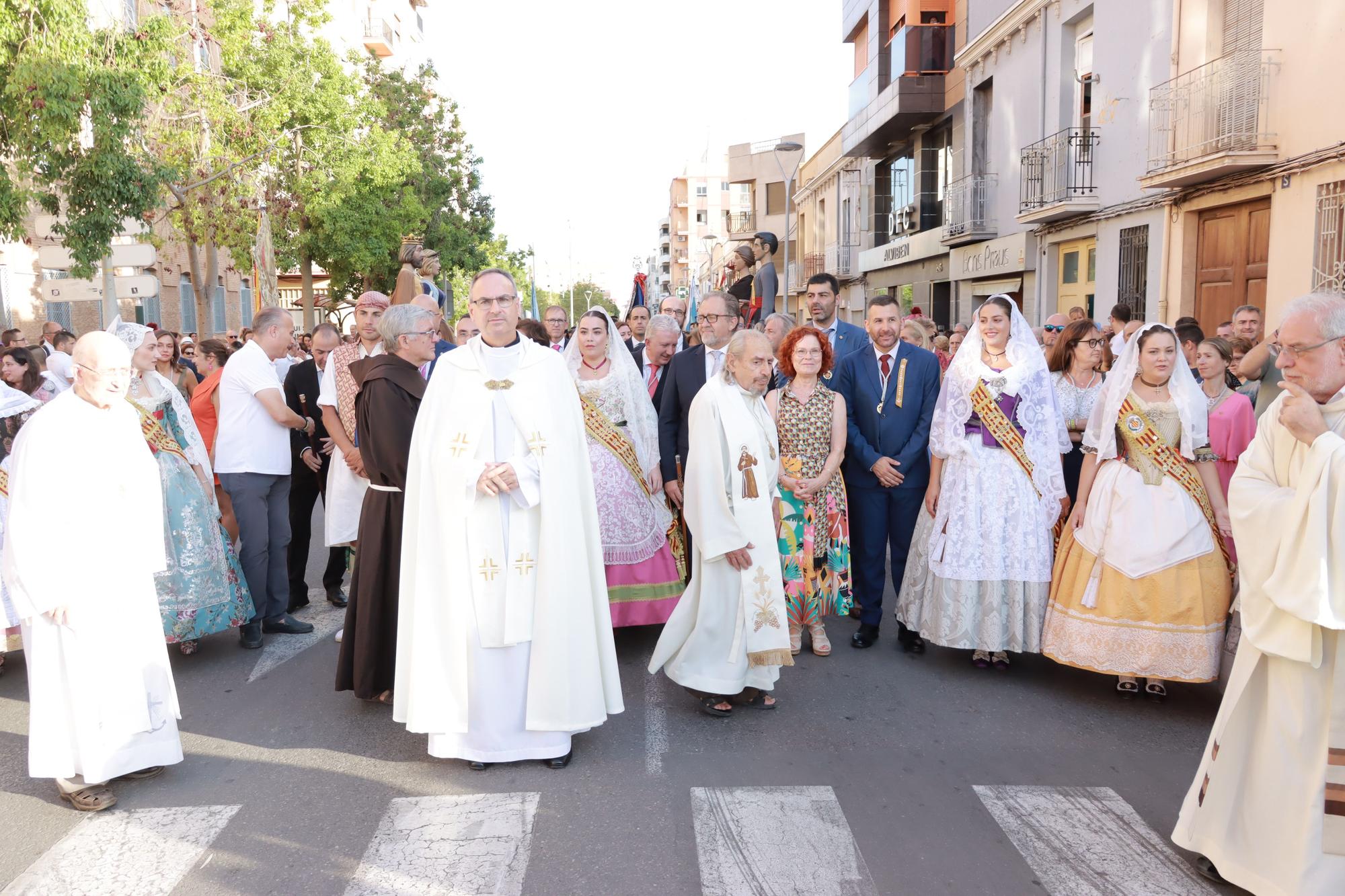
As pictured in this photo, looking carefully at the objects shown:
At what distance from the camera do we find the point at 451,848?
393cm

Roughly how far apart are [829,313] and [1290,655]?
4560mm

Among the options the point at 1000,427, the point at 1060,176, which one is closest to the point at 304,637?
the point at 1000,427

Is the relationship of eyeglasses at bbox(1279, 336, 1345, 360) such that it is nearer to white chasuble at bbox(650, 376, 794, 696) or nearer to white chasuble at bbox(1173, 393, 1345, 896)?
white chasuble at bbox(1173, 393, 1345, 896)

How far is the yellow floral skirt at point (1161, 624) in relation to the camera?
17.2ft

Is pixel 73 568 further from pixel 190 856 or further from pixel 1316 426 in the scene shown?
pixel 1316 426

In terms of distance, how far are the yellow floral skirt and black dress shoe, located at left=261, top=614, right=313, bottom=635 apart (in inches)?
184

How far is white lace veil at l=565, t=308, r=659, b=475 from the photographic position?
22.2 ft

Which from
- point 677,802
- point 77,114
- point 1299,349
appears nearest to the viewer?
point 1299,349

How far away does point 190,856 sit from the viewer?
12.8 ft

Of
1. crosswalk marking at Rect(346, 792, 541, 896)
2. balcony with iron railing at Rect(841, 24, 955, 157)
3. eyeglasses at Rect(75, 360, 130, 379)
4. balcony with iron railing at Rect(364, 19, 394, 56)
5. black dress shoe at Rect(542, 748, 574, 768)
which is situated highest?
balcony with iron railing at Rect(364, 19, 394, 56)

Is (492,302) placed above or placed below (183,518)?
above

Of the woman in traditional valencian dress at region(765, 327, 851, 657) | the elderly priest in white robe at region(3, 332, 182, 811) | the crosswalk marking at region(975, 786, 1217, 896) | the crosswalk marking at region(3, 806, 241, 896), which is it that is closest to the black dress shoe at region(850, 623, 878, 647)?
the woman in traditional valencian dress at region(765, 327, 851, 657)

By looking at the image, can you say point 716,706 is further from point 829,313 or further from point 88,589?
point 829,313

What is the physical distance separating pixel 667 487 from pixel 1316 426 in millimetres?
4011
